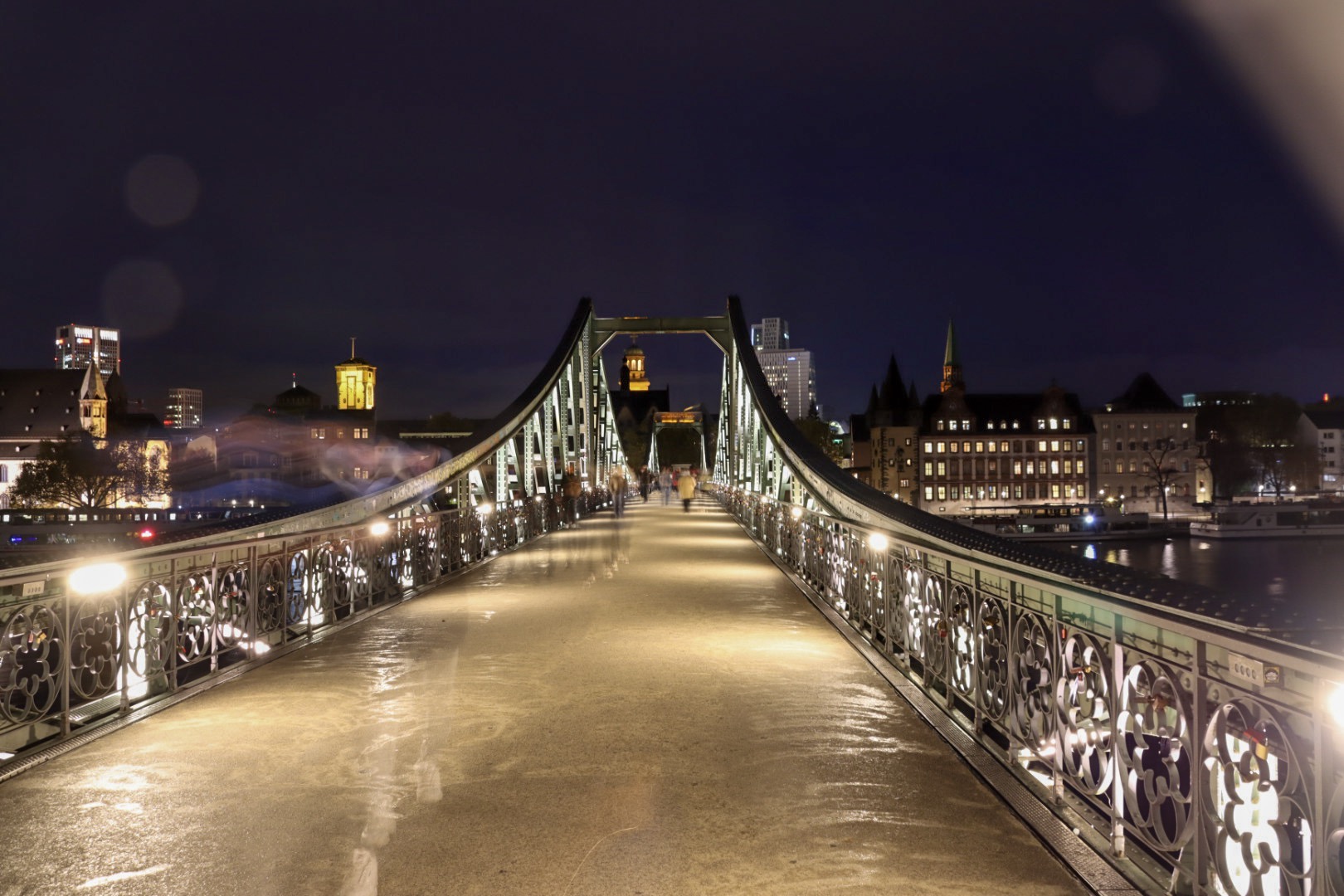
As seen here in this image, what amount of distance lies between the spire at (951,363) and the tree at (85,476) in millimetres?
93322

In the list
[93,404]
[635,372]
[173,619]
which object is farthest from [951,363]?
[173,619]

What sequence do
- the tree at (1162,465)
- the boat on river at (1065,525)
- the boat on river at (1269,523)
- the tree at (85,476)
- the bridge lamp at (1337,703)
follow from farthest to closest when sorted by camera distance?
the tree at (1162,465) < the tree at (85,476) < the boat on river at (1065,525) < the boat on river at (1269,523) < the bridge lamp at (1337,703)

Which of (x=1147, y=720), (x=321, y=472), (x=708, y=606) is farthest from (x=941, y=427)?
(x=1147, y=720)

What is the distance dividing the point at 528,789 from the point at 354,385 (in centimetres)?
9996

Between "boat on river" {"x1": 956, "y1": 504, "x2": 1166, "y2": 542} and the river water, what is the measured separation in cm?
94

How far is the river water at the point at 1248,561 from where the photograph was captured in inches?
1959

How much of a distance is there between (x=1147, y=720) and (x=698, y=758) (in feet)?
6.41

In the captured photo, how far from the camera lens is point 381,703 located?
18.2ft

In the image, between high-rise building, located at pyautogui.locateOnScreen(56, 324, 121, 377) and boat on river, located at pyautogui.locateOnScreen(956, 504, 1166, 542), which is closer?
boat on river, located at pyautogui.locateOnScreen(956, 504, 1166, 542)

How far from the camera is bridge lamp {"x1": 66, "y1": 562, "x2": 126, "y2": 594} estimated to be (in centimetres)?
516

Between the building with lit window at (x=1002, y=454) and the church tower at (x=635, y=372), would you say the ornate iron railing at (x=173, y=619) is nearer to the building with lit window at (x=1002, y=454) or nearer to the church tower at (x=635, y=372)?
the building with lit window at (x=1002, y=454)

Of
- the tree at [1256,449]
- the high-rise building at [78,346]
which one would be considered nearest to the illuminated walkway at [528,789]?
the tree at [1256,449]

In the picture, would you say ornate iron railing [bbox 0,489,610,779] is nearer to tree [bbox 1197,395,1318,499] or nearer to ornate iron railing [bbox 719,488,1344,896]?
ornate iron railing [bbox 719,488,1344,896]

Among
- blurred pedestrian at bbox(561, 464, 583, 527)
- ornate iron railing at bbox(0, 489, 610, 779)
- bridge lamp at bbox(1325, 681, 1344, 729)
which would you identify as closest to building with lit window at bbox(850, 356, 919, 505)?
blurred pedestrian at bbox(561, 464, 583, 527)
